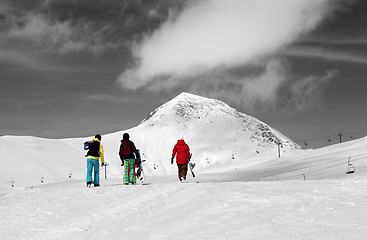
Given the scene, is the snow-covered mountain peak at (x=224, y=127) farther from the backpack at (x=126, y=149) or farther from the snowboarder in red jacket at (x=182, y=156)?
the backpack at (x=126, y=149)

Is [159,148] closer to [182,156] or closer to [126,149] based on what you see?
[182,156]

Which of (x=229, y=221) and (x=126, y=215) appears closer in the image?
(x=229, y=221)

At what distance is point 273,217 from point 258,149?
476 ft

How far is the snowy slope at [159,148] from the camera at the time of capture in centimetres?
7138

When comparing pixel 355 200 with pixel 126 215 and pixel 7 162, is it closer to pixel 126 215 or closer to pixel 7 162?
pixel 126 215

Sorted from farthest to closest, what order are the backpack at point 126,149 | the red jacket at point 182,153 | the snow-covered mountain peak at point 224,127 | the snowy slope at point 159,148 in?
the snow-covered mountain peak at point 224,127 < the snowy slope at point 159,148 < the red jacket at point 182,153 < the backpack at point 126,149

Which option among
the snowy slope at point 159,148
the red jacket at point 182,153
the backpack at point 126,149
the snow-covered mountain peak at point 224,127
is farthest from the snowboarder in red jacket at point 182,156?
the snow-covered mountain peak at point 224,127

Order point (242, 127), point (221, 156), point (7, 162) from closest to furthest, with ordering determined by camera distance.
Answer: point (7, 162) → point (221, 156) → point (242, 127)

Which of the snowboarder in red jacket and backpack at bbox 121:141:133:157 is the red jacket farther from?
backpack at bbox 121:141:133:157

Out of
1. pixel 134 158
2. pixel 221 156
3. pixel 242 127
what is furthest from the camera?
pixel 242 127

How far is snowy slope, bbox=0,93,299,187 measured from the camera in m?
71.4

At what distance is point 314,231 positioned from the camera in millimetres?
5645

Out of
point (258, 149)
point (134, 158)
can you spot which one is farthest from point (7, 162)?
point (258, 149)

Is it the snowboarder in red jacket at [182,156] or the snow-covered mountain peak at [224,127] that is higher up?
the snow-covered mountain peak at [224,127]
